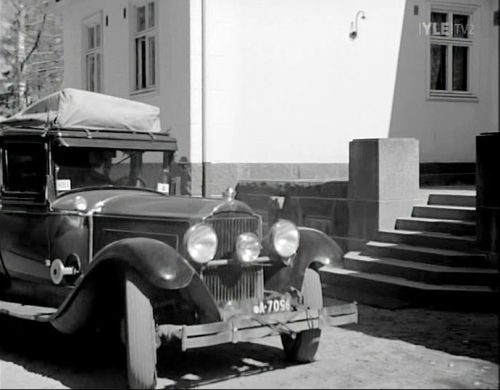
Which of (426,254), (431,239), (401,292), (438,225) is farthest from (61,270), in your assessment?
(438,225)

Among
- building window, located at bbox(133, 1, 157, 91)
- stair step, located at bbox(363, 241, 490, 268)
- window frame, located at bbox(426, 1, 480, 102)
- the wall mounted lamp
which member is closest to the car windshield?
stair step, located at bbox(363, 241, 490, 268)

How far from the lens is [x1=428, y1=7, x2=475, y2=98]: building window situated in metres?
13.4

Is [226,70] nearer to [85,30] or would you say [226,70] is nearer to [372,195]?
[372,195]

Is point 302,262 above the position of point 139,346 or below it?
above

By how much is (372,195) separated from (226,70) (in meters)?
3.50

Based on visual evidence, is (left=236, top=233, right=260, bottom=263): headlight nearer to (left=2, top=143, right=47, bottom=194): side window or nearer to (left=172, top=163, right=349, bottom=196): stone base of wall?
(left=2, top=143, right=47, bottom=194): side window

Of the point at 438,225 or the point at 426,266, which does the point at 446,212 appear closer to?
the point at 438,225

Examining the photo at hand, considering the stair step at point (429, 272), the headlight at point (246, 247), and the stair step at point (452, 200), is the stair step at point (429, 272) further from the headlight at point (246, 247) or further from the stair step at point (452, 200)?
the headlight at point (246, 247)

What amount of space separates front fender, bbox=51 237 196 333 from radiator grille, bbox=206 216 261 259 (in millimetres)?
442

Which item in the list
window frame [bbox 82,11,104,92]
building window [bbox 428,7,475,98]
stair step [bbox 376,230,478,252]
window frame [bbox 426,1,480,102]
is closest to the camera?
stair step [bbox 376,230,478,252]

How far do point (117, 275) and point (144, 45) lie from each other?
847 cm

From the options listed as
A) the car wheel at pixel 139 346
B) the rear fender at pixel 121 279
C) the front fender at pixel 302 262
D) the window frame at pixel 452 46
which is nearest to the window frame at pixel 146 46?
the window frame at pixel 452 46

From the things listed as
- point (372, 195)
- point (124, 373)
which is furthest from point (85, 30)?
point (124, 373)

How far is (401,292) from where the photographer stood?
816 centimetres
